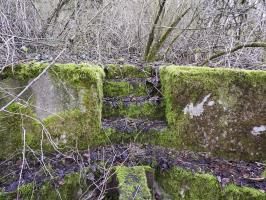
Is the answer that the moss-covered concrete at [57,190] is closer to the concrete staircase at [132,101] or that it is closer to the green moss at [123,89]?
the concrete staircase at [132,101]

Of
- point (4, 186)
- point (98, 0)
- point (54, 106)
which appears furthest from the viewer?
point (98, 0)

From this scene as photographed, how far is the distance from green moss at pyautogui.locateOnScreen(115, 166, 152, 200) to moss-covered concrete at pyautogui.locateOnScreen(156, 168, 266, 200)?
37 cm

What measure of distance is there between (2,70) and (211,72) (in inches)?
83.9

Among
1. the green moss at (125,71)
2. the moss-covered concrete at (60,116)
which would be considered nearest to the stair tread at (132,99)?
the green moss at (125,71)

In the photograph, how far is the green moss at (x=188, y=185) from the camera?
2.63m

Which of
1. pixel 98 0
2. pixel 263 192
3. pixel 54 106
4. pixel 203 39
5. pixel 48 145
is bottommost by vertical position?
pixel 263 192

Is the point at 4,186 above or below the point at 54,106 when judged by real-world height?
below

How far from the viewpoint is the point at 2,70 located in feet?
8.71

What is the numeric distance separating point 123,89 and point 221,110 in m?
1.36

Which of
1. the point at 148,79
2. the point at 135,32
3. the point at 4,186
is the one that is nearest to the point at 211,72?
the point at 148,79

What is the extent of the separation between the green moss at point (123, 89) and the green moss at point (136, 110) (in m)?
0.26

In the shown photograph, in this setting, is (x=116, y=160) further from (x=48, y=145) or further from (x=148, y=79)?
(x=148, y=79)

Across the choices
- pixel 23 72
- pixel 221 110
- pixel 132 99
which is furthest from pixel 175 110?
pixel 23 72

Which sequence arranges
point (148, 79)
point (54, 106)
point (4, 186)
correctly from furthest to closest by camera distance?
point (148, 79) → point (54, 106) → point (4, 186)
